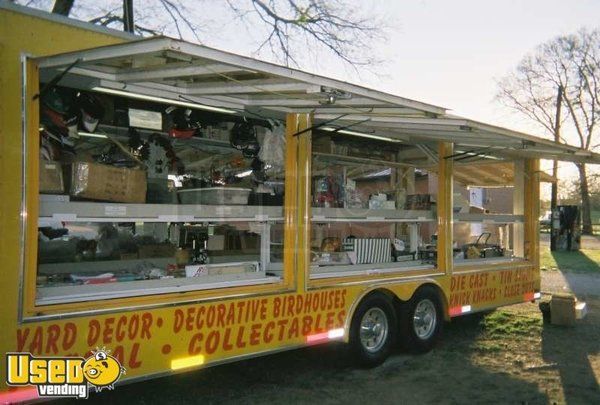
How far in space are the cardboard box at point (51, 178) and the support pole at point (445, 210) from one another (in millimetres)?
4400

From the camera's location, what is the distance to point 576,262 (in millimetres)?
17812

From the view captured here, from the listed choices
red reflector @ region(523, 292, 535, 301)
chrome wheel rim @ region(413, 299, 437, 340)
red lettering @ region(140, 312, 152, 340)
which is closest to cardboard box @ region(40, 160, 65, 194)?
red lettering @ region(140, 312, 152, 340)

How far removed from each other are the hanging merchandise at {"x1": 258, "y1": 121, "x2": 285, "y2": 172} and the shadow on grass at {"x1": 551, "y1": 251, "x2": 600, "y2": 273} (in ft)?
43.2

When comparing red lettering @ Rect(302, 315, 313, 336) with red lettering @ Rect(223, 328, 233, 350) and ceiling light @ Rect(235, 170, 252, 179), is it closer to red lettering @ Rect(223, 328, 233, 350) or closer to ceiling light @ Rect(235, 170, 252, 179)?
red lettering @ Rect(223, 328, 233, 350)

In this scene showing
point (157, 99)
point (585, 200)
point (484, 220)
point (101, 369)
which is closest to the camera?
point (101, 369)

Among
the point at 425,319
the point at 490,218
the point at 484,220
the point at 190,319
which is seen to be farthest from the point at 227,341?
the point at 490,218

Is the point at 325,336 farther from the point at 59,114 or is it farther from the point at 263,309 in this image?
the point at 59,114

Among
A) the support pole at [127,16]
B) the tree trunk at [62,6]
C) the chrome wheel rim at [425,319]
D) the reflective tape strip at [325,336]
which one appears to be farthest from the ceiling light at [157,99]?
the tree trunk at [62,6]

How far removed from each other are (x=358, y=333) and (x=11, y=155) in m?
3.50

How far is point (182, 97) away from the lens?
15.2 ft

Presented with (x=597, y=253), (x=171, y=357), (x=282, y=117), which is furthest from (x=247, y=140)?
(x=597, y=253)

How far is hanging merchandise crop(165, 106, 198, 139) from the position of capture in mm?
5266

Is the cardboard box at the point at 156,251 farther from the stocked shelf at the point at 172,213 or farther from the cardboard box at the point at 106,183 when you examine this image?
the cardboard box at the point at 106,183

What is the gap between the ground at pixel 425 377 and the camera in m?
4.73
